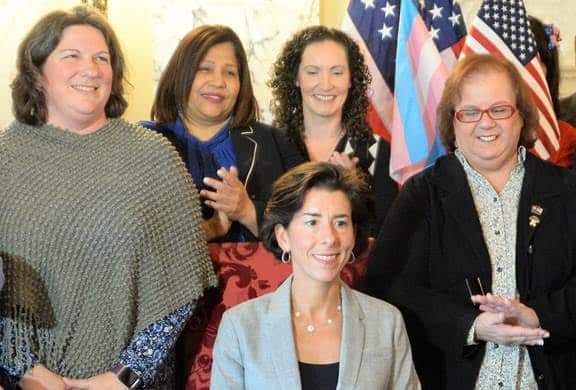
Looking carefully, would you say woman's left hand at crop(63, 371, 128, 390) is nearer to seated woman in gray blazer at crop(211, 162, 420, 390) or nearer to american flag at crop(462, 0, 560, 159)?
seated woman in gray blazer at crop(211, 162, 420, 390)

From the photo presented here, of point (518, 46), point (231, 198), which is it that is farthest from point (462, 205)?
point (518, 46)

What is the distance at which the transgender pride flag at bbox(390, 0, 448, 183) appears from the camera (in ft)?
14.0

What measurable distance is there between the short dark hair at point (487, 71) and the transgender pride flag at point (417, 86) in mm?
1241

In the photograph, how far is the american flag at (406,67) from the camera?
4.25m

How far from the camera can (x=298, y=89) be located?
3.64m

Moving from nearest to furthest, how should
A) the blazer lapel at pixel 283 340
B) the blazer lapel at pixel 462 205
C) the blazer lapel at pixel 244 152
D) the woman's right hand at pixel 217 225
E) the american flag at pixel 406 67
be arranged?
1. the blazer lapel at pixel 283 340
2. the blazer lapel at pixel 462 205
3. the woman's right hand at pixel 217 225
4. the blazer lapel at pixel 244 152
5. the american flag at pixel 406 67

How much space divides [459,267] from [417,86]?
172cm

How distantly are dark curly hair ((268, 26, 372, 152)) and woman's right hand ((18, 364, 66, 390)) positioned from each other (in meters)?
1.42

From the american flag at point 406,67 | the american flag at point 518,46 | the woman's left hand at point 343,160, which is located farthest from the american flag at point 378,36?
the woman's left hand at point 343,160

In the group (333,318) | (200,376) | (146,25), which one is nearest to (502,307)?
(333,318)

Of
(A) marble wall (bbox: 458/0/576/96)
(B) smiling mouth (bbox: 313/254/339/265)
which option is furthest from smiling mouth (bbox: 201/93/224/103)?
(A) marble wall (bbox: 458/0/576/96)

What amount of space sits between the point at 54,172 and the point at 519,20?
245 cm

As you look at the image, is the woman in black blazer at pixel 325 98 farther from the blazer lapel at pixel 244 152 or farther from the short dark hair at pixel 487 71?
the short dark hair at pixel 487 71

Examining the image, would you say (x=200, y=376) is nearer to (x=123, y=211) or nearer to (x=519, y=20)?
(x=123, y=211)
